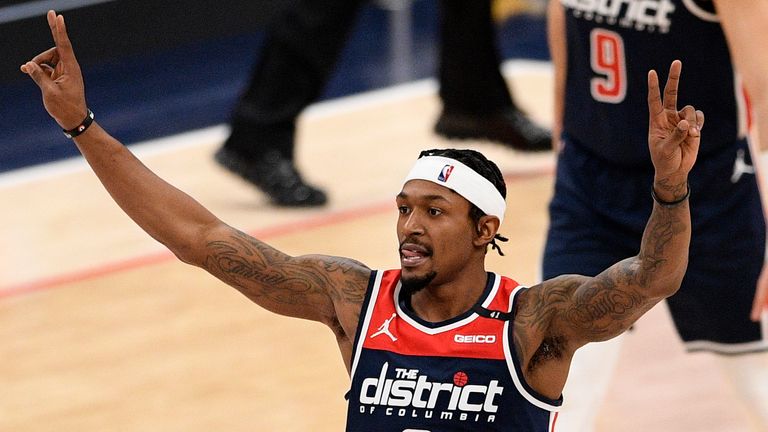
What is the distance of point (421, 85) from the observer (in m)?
10.5

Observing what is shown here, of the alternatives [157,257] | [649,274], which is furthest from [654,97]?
[157,257]

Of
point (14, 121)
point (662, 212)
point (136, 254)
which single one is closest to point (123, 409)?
point (136, 254)

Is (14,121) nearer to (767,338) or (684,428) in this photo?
(684,428)

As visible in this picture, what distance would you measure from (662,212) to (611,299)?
0.86 feet

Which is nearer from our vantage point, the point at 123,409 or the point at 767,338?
the point at 767,338

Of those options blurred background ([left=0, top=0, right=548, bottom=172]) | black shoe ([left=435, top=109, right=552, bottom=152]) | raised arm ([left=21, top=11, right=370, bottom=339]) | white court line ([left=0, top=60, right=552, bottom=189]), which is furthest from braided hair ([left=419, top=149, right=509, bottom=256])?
blurred background ([left=0, top=0, right=548, bottom=172])

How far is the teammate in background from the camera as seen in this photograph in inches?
193

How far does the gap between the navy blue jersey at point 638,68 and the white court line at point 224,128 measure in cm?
460

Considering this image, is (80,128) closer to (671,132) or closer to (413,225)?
(413,225)

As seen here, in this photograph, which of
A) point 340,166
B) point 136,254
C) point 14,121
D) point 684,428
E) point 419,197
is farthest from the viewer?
point 14,121

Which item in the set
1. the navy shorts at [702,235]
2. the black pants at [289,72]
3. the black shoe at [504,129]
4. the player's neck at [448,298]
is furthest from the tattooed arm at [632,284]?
the black shoe at [504,129]

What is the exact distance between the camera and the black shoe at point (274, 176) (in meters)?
8.34

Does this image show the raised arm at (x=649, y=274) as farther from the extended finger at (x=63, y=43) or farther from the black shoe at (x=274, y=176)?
the black shoe at (x=274, y=176)

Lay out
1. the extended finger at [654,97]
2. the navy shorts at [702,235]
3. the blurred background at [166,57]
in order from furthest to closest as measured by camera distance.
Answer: the blurred background at [166,57], the navy shorts at [702,235], the extended finger at [654,97]
